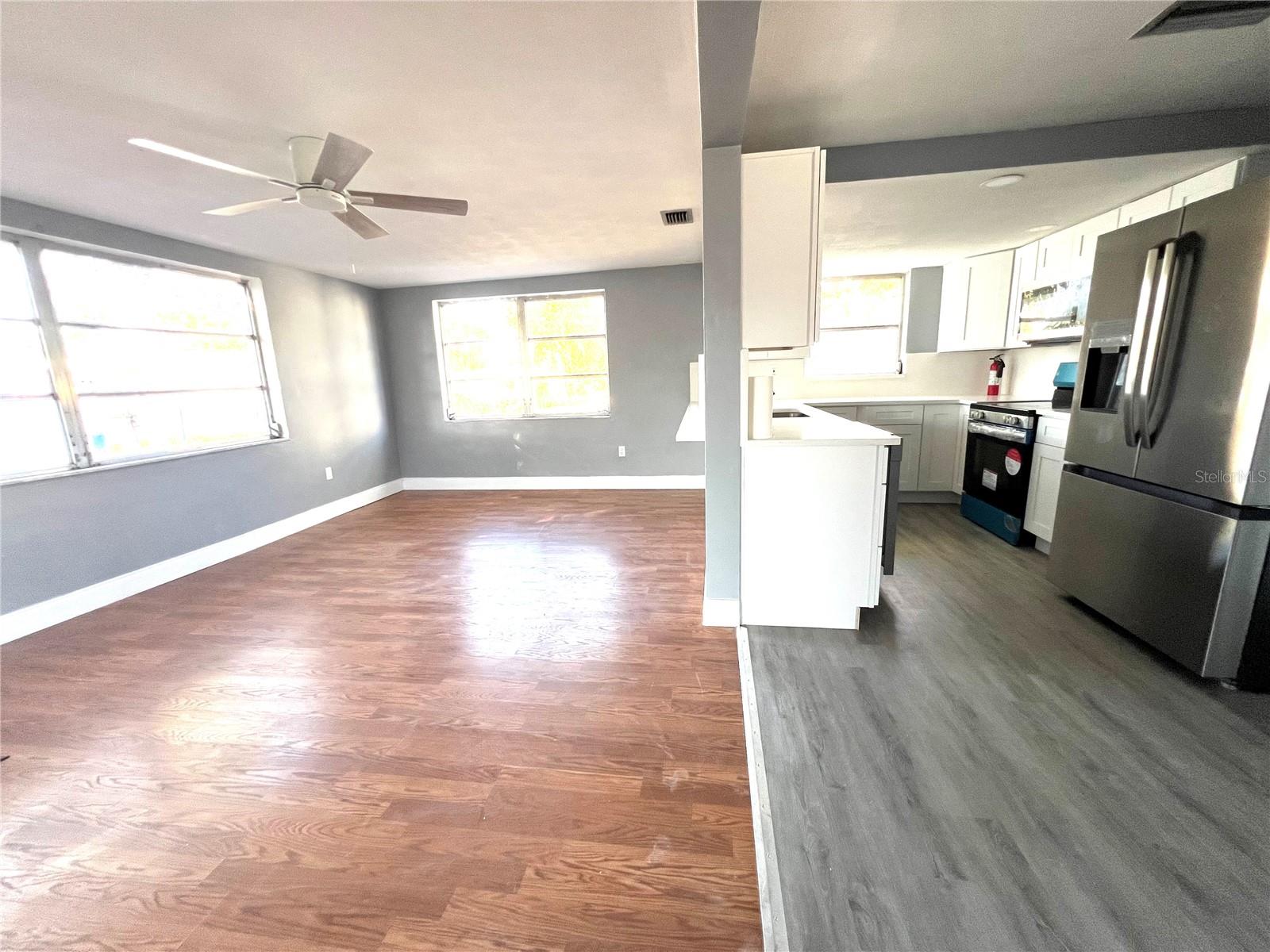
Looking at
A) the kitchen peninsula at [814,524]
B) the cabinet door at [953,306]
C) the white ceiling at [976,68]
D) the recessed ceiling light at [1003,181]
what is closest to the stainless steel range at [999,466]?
the cabinet door at [953,306]

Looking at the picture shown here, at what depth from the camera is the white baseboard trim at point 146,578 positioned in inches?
105

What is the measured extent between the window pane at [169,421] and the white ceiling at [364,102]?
47.0 inches

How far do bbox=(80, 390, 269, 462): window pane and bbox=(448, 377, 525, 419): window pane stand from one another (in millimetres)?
1931

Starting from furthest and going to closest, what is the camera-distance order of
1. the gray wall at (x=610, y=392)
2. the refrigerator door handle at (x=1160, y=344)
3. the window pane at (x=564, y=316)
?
the window pane at (x=564, y=316), the gray wall at (x=610, y=392), the refrigerator door handle at (x=1160, y=344)

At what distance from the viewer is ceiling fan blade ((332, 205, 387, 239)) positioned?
7.60 feet

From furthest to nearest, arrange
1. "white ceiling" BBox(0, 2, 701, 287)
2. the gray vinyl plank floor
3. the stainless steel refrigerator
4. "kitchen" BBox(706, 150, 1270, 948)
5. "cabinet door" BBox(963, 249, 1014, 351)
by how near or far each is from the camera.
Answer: "cabinet door" BBox(963, 249, 1014, 351), the stainless steel refrigerator, "white ceiling" BBox(0, 2, 701, 287), "kitchen" BBox(706, 150, 1270, 948), the gray vinyl plank floor

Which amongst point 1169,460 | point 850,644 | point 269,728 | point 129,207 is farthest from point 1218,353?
point 129,207

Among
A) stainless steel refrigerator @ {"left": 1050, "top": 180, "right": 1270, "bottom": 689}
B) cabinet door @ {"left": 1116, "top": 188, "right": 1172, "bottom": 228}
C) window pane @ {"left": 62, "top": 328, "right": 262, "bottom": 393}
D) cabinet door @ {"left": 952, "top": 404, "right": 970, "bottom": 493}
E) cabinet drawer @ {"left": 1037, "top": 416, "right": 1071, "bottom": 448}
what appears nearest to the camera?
stainless steel refrigerator @ {"left": 1050, "top": 180, "right": 1270, "bottom": 689}

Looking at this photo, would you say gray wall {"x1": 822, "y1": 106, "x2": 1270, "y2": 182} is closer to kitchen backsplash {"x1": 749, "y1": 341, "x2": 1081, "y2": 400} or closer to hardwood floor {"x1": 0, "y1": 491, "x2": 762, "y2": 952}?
kitchen backsplash {"x1": 749, "y1": 341, "x2": 1081, "y2": 400}

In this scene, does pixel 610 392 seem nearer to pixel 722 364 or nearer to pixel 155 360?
pixel 722 364

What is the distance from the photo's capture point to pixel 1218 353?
1758mm

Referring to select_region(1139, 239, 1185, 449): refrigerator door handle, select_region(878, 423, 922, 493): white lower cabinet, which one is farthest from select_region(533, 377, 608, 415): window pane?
select_region(1139, 239, 1185, 449): refrigerator door handle

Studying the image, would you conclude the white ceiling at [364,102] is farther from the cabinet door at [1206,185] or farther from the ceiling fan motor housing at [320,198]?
the cabinet door at [1206,185]

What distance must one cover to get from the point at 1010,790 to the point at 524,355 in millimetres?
5226
